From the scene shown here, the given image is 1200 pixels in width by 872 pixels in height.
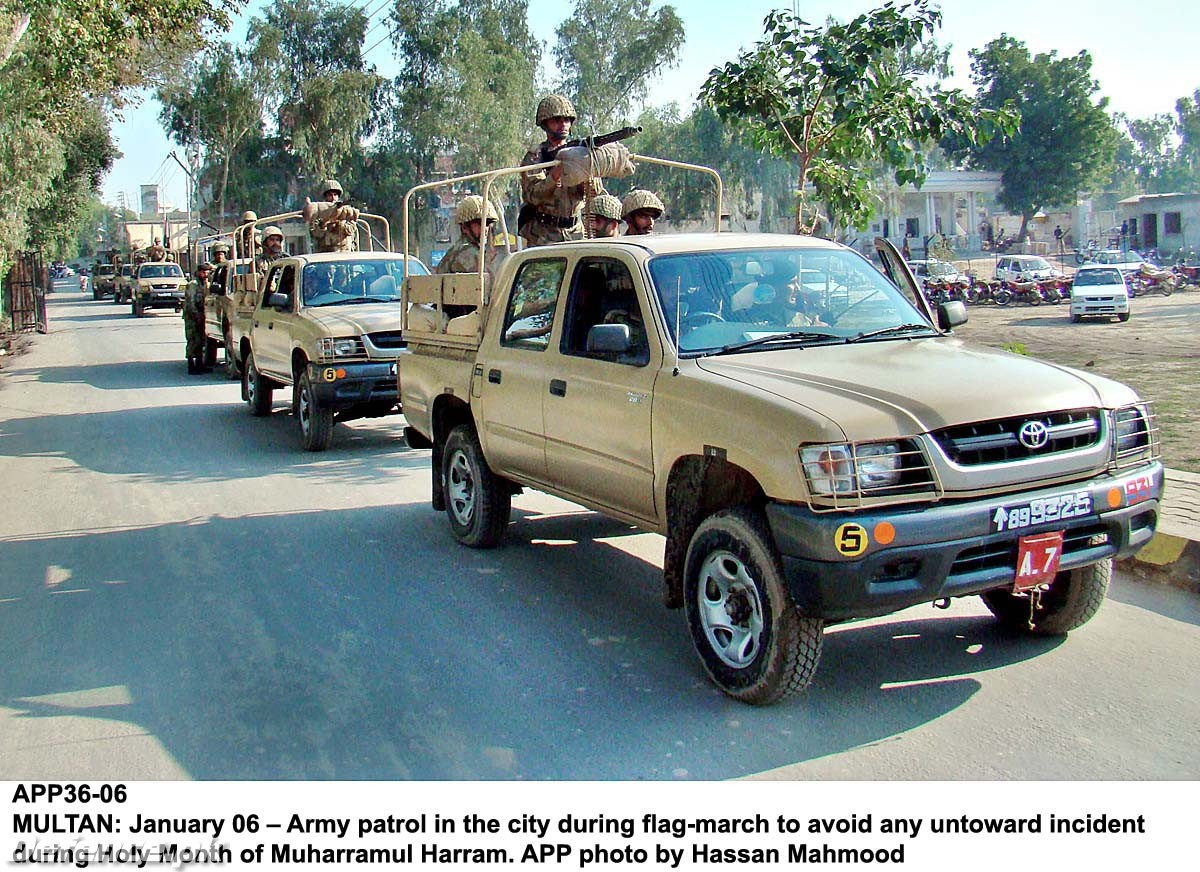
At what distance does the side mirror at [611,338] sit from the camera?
17.1ft

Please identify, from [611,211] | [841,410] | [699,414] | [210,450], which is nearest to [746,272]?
[699,414]

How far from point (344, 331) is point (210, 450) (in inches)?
80.4

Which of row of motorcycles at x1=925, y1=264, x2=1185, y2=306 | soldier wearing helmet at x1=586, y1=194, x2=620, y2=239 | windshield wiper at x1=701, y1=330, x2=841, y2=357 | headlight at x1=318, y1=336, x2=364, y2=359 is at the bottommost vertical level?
headlight at x1=318, y1=336, x2=364, y2=359

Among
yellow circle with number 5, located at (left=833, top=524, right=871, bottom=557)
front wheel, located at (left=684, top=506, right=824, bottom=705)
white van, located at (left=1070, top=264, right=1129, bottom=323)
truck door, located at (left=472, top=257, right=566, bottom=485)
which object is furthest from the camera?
white van, located at (left=1070, top=264, right=1129, bottom=323)

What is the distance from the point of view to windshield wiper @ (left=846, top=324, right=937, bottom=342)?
A: 216 inches

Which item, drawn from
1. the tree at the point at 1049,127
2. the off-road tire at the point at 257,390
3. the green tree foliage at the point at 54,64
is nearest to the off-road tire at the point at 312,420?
the off-road tire at the point at 257,390

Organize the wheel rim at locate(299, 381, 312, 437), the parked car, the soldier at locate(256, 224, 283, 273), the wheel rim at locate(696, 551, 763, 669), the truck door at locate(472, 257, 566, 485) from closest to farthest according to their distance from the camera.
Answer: the wheel rim at locate(696, 551, 763, 669)
the truck door at locate(472, 257, 566, 485)
the wheel rim at locate(299, 381, 312, 437)
the soldier at locate(256, 224, 283, 273)
the parked car

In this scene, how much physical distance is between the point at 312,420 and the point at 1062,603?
798 centimetres

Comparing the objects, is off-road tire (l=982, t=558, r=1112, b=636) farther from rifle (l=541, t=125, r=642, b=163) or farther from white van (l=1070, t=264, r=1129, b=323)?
white van (l=1070, t=264, r=1129, b=323)

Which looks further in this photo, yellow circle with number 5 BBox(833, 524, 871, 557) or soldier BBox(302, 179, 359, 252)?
soldier BBox(302, 179, 359, 252)

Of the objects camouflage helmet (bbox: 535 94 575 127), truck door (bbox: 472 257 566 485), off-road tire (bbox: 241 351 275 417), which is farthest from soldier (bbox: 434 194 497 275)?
off-road tire (bbox: 241 351 275 417)

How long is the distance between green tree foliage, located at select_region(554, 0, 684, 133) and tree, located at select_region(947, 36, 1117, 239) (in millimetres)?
19543

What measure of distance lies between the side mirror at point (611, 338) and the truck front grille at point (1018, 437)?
1500 millimetres

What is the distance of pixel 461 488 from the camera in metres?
7.61
